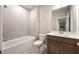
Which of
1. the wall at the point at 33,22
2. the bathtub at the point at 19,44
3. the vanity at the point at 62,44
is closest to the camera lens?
the vanity at the point at 62,44

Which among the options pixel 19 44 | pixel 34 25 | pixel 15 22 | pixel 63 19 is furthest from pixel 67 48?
pixel 15 22

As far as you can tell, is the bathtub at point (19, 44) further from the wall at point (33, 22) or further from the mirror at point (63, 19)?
the mirror at point (63, 19)

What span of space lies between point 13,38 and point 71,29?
1.44m

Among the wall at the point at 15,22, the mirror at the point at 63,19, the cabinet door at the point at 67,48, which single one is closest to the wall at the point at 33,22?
the wall at the point at 15,22

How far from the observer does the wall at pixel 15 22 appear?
1.85 m

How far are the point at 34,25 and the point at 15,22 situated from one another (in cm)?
46

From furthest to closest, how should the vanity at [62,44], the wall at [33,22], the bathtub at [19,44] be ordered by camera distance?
1. the wall at [33,22]
2. the bathtub at [19,44]
3. the vanity at [62,44]

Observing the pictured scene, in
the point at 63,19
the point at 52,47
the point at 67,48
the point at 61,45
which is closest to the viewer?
the point at 67,48

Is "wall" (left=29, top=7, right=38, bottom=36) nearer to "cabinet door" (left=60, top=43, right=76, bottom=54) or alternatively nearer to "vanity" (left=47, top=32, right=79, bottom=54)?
"vanity" (left=47, top=32, right=79, bottom=54)

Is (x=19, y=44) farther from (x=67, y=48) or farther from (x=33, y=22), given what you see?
(x=67, y=48)

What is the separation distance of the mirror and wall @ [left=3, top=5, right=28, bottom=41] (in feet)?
2.43

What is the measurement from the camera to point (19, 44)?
193cm

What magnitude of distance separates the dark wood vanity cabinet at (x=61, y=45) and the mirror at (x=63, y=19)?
329mm
